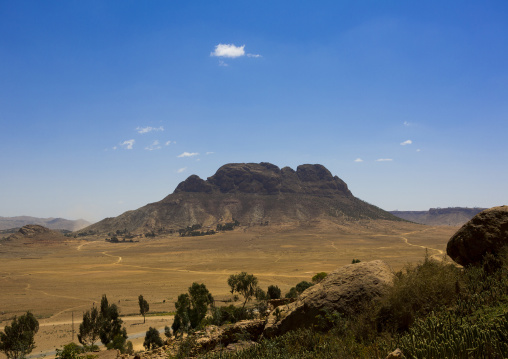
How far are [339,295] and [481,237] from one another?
6090 millimetres

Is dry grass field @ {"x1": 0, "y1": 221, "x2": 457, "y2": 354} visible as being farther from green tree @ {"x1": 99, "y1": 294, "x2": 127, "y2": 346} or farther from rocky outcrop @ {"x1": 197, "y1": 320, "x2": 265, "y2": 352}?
rocky outcrop @ {"x1": 197, "y1": 320, "x2": 265, "y2": 352}

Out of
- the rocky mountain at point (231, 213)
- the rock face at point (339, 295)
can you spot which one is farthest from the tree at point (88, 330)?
the rocky mountain at point (231, 213)

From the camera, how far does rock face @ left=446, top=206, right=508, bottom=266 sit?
11773 millimetres

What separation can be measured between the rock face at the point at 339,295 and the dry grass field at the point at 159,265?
2424cm

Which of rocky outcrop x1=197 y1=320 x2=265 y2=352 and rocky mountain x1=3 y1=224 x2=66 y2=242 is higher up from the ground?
rocky outcrop x1=197 y1=320 x2=265 y2=352

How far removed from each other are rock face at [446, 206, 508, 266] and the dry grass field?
29251mm

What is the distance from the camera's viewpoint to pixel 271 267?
75188 millimetres

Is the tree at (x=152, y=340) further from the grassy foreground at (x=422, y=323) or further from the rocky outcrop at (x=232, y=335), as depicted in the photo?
the grassy foreground at (x=422, y=323)

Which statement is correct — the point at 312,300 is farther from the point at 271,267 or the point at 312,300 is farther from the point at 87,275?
the point at 87,275

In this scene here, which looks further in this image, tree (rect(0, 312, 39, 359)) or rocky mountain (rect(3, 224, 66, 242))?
rocky mountain (rect(3, 224, 66, 242))

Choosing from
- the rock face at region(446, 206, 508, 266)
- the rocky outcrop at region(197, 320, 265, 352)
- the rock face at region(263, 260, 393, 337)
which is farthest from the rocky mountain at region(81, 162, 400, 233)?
the rock face at region(263, 260, 393, 337)

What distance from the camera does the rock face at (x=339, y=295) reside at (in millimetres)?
11078

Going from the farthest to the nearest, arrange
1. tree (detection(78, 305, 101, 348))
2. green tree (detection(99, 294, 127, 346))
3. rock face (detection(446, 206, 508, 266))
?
1. green tree (detection(99, 294, 127, 346))
2. tree (detection(78, 305, 101, 348))
3. rock face (detection(446, 206, 508, 266))

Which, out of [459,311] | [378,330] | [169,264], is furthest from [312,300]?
[169,264]
